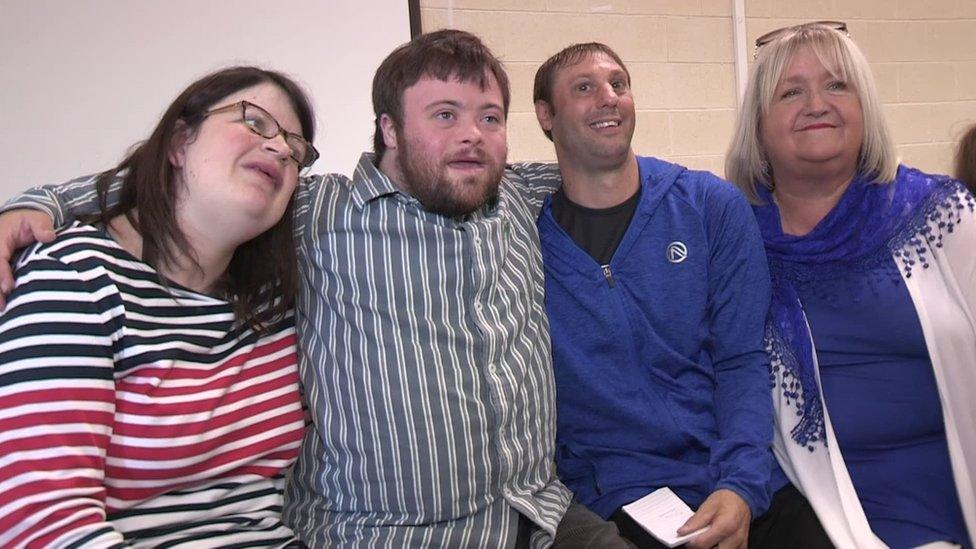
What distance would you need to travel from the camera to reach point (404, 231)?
5.61 ft

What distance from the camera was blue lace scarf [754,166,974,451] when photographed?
1.88 m

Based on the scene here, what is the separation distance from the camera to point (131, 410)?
4.36 ft

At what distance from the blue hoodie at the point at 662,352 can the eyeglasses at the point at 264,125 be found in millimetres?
673

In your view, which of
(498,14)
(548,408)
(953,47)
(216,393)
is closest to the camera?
(216,393)

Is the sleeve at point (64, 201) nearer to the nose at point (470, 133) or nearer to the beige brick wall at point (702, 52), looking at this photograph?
the nose at point (470, 133)

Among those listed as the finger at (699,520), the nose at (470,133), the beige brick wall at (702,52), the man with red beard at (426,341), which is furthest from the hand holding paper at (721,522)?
the beige brick wall at (702,52)

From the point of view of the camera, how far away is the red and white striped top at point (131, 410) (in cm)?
118

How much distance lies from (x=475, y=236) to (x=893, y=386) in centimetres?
103

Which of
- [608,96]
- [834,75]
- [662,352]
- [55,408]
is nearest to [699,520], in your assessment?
[662,352]

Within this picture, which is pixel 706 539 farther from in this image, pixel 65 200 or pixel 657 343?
pixel 65 200

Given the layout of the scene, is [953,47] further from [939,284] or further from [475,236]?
[475,236]

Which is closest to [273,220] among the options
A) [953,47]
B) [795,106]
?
[795,106]

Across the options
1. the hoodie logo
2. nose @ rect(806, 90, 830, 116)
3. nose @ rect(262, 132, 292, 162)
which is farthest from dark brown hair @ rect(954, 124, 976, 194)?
nose @ rect(262, 132, 292, 162)

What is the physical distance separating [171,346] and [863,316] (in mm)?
1500
